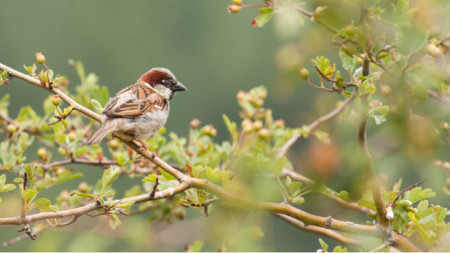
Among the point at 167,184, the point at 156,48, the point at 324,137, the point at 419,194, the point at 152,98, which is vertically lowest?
the point at 167,184

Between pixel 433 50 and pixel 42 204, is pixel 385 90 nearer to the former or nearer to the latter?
pixel 433 50

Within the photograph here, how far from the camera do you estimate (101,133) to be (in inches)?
112

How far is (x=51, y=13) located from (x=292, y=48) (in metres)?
31.1

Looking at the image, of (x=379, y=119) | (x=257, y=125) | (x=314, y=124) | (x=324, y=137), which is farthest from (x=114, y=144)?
(x=379, y=119)

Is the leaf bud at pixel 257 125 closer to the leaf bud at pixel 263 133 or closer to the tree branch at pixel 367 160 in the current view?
the leaf bud at pixel 263 133

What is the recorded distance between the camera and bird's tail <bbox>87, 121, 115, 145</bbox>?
2.81 meters

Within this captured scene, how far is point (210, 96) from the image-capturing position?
26.1 metres

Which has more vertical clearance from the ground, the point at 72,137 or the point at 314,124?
the point at 314,124

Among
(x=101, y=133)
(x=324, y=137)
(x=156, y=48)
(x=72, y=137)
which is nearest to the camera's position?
(x=324, y=137)

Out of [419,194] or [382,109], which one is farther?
[419,194]

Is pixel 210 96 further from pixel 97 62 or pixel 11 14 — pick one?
pixel 11 14

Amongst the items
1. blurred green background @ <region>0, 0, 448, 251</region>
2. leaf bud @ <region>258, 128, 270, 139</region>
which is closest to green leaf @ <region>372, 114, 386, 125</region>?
leaf bud @ <region>258, 128, 270, 139</region>

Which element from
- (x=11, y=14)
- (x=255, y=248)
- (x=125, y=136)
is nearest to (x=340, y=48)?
(x=255, y=248)

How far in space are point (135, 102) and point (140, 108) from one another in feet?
0.19
